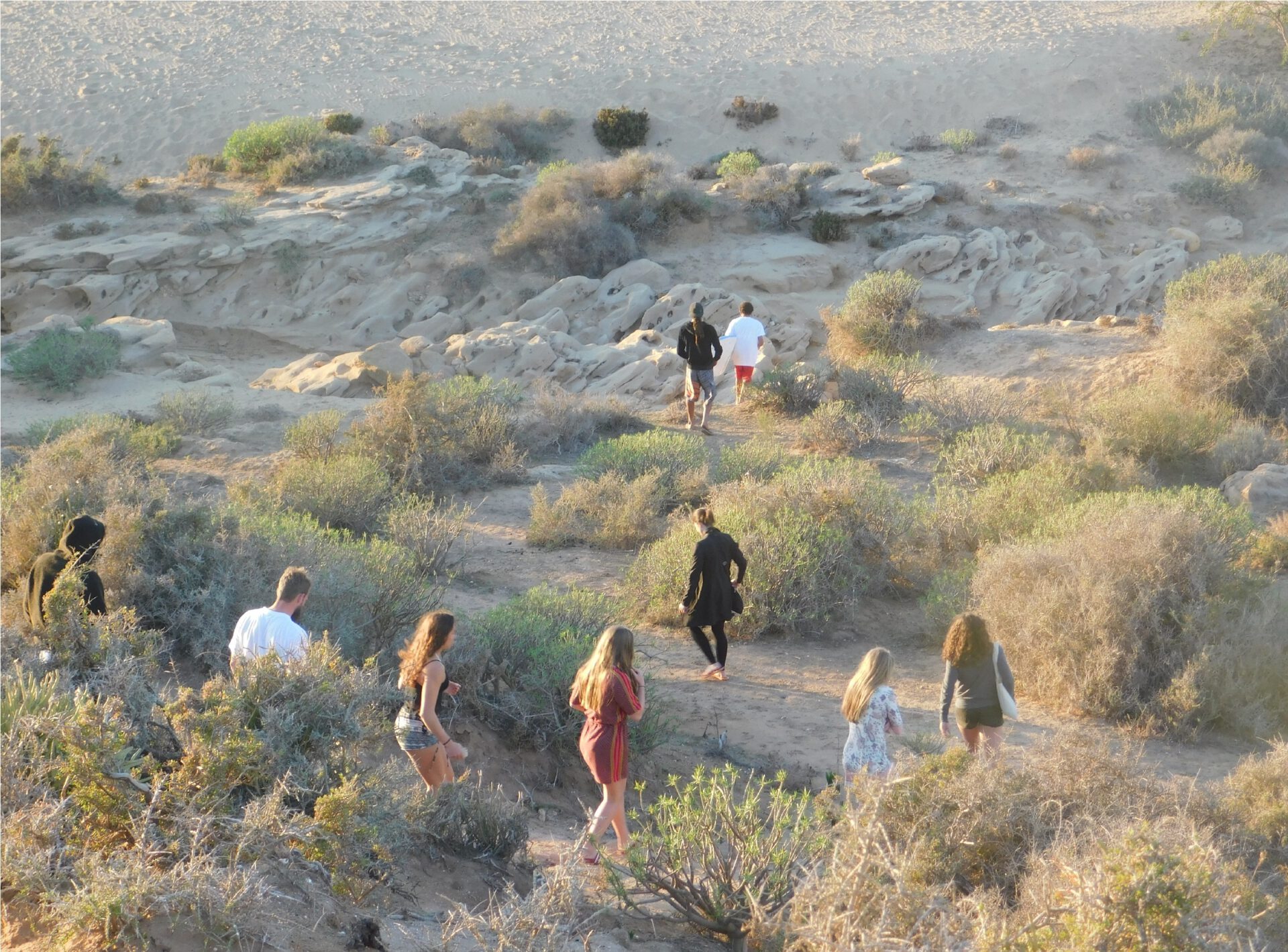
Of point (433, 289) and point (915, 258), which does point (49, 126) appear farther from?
point (915, 258)

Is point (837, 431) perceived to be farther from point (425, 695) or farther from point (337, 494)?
point (425, 695)

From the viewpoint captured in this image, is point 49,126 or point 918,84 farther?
point 918,84

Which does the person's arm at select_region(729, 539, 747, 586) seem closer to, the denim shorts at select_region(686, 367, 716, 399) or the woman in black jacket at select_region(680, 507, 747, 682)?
the woman in black jacket at select_region(680, 507, 747, 682)

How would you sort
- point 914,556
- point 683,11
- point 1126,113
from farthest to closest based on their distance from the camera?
point 683,11 → point 1126,113 → point 914,556

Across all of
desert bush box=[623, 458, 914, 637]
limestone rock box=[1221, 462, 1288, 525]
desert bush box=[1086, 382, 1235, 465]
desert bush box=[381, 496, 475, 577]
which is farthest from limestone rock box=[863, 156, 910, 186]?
desert bush box=[381, 496, 475, 577]

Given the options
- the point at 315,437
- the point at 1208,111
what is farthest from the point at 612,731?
the point at 1208,111

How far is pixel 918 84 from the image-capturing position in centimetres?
3569

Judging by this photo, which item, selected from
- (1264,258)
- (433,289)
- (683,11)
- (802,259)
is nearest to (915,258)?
(802,259)

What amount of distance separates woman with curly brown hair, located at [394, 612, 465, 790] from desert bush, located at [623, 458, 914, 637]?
3.88 meters

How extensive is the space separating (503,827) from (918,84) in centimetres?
3479

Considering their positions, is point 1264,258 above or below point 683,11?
below

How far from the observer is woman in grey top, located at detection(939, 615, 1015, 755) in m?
6.27

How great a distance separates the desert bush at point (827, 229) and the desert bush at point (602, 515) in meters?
13.5

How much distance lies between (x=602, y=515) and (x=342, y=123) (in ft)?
75.7
